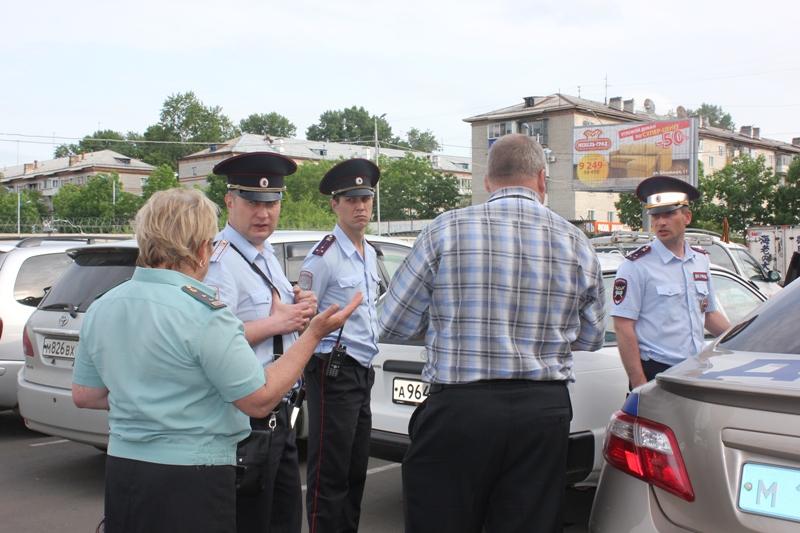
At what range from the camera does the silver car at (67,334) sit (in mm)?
5262

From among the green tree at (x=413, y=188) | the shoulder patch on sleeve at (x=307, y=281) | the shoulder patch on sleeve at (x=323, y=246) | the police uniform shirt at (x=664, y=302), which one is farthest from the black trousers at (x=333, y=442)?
the green tree at (x=413, y=188)

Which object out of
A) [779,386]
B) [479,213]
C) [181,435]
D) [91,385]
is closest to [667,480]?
[779,386]

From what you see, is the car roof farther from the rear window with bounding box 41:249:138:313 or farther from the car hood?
the car hood

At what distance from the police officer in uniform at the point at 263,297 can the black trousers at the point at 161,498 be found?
1.38ft

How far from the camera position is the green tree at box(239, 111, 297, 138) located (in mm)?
104625

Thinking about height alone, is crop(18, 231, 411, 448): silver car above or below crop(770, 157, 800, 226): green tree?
below

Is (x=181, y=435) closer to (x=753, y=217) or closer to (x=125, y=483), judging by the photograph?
(x=125, y=483)

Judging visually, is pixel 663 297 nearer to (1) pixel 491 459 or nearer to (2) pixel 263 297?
(1) pixel 491 459

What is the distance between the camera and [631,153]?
39219 mm

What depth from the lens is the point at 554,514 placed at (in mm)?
2648

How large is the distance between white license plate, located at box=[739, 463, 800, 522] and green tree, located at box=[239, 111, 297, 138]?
105066 millimetres

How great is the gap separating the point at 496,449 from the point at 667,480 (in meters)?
0.56

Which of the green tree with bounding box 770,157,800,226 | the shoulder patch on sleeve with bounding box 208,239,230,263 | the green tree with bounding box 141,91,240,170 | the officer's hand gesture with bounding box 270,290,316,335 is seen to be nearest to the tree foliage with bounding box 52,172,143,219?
the green tree with bounding box 141,91,240,170

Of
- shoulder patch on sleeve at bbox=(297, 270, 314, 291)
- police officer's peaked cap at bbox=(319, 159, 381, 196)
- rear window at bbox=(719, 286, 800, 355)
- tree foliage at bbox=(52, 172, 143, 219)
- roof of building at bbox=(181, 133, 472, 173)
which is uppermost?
roof of building at bbox=(181, 133, 472, 173)
